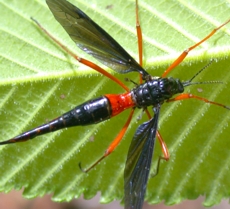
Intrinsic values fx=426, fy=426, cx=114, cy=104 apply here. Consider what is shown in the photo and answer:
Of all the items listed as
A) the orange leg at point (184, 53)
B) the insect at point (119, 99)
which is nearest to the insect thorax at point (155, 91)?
the insect at point (119, 99)

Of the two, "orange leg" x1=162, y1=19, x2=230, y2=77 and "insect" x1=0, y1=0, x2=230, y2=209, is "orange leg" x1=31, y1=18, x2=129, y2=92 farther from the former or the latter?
"orange leg" x1=162, y1=19, x2=230, y2=77

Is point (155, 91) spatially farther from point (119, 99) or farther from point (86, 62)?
point (86, 62)

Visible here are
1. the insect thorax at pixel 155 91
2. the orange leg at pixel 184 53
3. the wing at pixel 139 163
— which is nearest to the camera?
the wing at pixel 139 163

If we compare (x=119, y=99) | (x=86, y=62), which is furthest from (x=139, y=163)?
(x=86, y=62)

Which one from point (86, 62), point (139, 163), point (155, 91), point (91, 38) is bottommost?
point (139, 163)

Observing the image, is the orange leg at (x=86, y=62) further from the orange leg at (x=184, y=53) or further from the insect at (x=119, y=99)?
the orange leg at (x=184, y=53)

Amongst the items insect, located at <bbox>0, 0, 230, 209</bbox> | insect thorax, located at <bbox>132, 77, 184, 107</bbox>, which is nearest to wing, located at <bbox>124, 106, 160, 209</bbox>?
insect, located at <bbox>0, 0, 230, 209</bbox>

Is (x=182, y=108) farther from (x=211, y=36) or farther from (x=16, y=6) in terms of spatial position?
(x=16, y=6)

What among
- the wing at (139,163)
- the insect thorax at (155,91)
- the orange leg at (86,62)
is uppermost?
the orange leg at (86,62)
